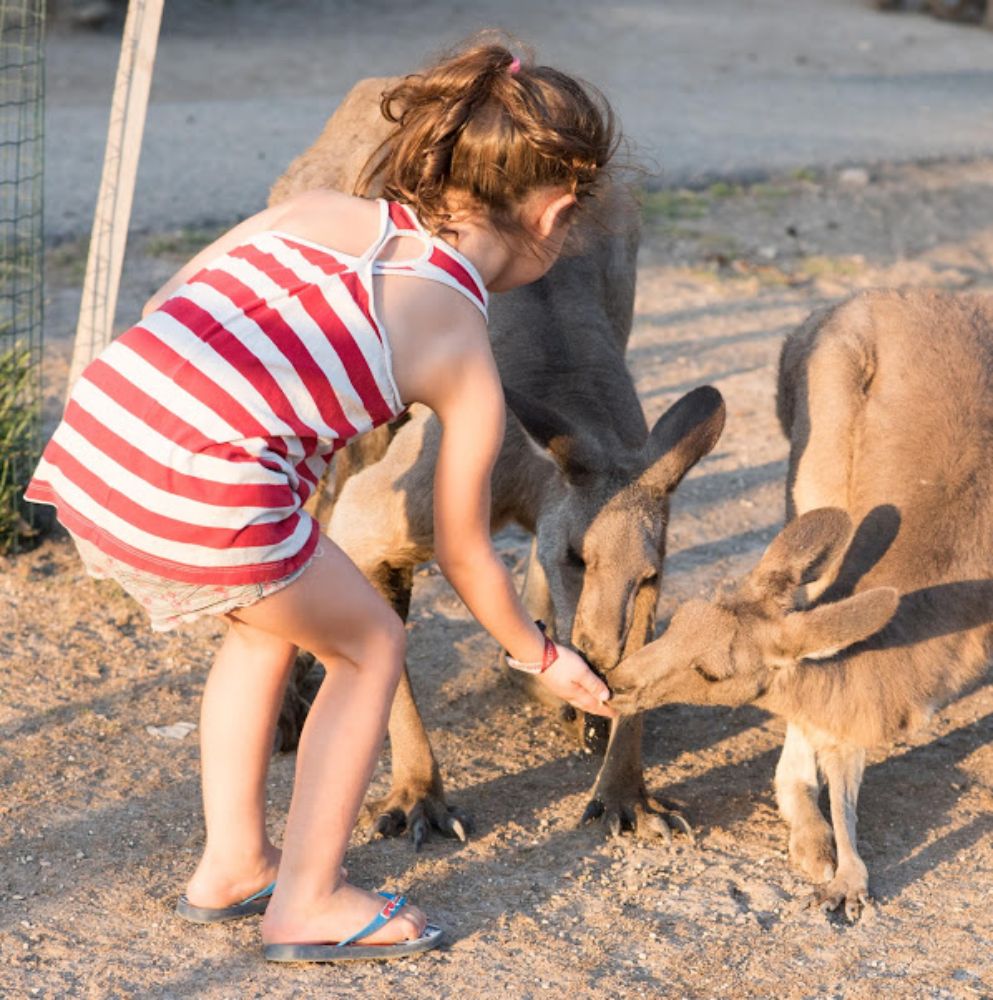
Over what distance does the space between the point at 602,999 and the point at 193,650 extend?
7.16ft

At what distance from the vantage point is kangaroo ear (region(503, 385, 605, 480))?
14.2ft

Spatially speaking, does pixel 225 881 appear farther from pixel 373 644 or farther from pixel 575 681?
pixel 575 681

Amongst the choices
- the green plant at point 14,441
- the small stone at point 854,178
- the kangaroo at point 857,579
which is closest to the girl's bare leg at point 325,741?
the kangaroo at point 857,579

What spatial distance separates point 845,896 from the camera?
4.10m

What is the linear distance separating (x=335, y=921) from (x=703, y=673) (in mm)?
1139

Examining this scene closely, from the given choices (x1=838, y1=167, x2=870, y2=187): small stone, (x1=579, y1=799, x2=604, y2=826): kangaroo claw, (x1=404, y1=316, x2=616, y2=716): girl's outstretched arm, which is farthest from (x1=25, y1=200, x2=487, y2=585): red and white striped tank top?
(x1=838, y1=167, x2=870, y2=187): small stone

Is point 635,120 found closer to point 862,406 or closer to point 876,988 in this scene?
point 862,406

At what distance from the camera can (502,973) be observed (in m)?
3.65

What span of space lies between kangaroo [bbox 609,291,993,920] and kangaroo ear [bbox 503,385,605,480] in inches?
20.2

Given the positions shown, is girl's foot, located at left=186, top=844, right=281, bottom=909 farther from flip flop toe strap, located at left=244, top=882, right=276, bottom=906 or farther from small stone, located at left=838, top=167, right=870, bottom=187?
small stone, located at left=838, top=167, right=870, bottom=187

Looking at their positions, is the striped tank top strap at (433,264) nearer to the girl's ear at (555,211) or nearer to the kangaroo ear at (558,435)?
the girl's ear at (555,211)

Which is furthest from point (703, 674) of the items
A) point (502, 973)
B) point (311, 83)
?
point (311, 83)

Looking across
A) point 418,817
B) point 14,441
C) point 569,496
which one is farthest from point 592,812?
point 14,441

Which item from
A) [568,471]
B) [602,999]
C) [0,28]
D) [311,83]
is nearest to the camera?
[602,999]
